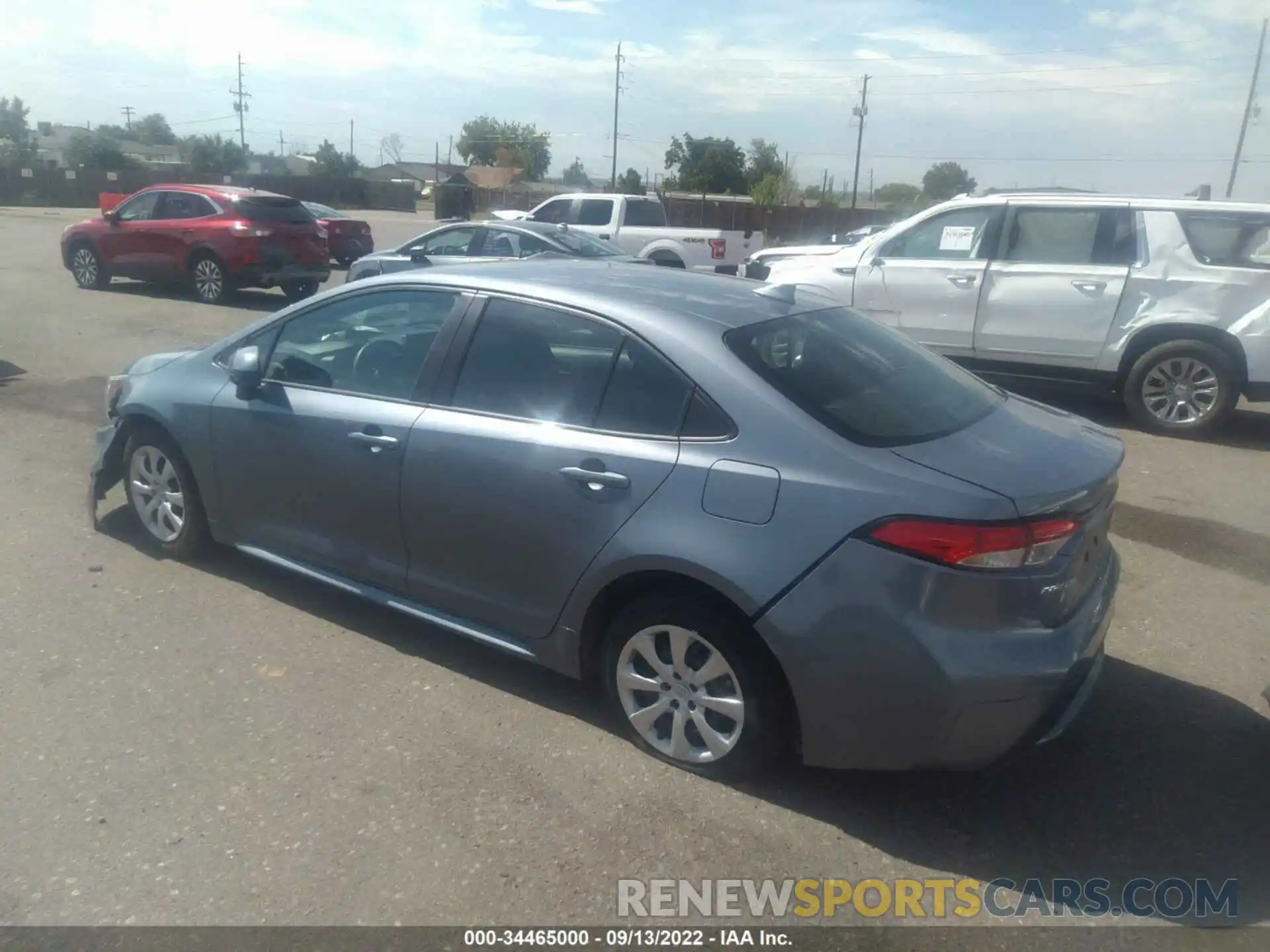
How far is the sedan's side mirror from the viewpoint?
4.72 m

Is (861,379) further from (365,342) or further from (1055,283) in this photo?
(1055,283)

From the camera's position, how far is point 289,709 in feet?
13.3

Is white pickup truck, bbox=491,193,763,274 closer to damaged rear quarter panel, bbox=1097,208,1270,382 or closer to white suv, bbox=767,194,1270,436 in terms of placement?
white suv, bbox=767,194,1270,436

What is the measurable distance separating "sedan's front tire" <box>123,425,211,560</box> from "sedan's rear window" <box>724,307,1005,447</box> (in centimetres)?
294

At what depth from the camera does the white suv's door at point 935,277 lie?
9594 mm

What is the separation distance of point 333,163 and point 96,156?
16140mm

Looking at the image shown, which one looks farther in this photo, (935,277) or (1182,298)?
(935,277)

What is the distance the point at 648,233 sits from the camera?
59.7 ft

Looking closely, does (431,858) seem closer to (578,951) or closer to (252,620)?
(578,951)

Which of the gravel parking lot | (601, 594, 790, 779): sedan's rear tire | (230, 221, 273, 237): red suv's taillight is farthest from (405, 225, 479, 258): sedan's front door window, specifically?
(601, 594, 790, 779): sedan's rear tire

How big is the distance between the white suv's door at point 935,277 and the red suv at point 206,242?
9.03 meters

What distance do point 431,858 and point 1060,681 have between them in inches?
77.2

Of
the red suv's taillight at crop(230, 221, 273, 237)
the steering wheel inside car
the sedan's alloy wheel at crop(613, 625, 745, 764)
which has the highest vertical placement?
the steering wheel inside car

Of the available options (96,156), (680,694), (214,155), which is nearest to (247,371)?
(680,694)
